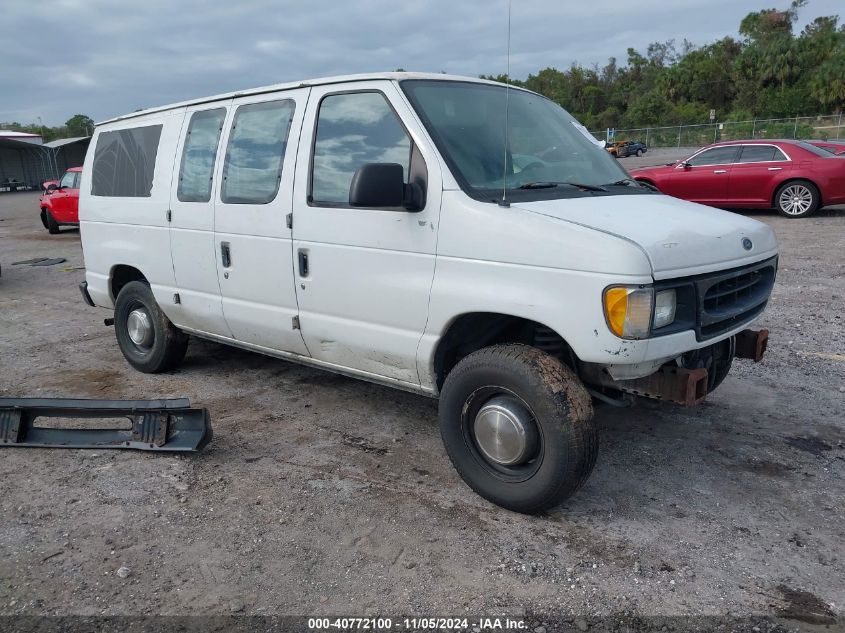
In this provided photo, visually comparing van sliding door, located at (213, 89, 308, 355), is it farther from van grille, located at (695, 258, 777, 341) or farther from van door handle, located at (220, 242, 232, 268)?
van grille, located at (695, 258, 777, 341)

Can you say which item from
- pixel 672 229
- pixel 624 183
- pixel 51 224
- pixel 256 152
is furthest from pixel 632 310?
pixel 51 224

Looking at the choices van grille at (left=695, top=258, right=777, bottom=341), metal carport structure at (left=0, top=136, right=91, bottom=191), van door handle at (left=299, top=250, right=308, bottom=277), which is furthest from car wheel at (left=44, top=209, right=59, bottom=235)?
metal carport structure at (left=0, top=136, right=91, bottom=191)

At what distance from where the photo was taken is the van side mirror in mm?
3328

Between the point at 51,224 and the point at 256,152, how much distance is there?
16.0 metres

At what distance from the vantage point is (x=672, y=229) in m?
3.19

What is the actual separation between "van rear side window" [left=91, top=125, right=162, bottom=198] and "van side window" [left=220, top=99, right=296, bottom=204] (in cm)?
103

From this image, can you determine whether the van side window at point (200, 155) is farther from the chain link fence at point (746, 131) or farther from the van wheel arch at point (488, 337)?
the chain link fence at point (746, 131)

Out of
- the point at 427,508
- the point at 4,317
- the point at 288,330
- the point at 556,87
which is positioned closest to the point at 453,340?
the point at 427,508

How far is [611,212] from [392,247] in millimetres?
1130

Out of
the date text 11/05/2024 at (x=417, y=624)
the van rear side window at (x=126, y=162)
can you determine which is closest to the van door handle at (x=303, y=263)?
the van rear side window at (x=126, y=162)

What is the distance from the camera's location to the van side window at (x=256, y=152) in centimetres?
430

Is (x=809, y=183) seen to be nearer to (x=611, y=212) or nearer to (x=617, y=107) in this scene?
(x=611, y=212)

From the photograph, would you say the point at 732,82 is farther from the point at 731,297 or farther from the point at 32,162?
the point at 731,297

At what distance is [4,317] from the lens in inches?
324
